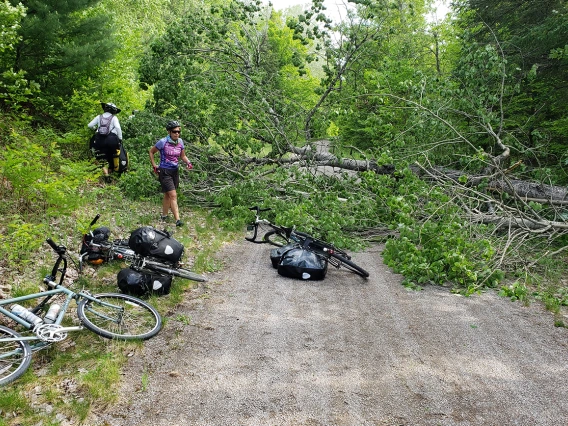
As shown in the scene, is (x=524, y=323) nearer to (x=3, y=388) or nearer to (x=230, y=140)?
(x=3, y=388)

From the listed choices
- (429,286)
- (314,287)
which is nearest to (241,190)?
(314,287)

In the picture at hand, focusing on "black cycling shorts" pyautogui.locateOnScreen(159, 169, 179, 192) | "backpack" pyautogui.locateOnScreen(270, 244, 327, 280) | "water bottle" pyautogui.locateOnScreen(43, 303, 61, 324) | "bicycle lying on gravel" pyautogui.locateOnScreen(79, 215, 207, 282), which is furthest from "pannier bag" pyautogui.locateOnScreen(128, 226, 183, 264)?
"black cycling shorts" pyautogui.locateOnScreen(159, 169, 179, 192)

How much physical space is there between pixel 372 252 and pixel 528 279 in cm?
277

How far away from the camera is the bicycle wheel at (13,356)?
144 inches

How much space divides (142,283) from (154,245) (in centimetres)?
49

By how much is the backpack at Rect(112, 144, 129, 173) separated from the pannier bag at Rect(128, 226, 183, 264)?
515 centimetres

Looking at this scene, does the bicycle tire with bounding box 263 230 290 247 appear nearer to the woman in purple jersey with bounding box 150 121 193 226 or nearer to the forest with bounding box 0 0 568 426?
the forest with bounding box 0 0 568 426

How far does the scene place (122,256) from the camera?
545 centimetres

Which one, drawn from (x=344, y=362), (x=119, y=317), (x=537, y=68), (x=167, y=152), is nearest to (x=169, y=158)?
(x=167, y=152)

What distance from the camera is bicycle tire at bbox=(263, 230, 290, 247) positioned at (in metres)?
7.64

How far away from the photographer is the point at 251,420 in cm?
343

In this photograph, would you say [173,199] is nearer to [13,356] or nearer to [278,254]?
[278,254]

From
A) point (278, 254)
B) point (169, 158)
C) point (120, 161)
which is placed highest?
point (169, 158)

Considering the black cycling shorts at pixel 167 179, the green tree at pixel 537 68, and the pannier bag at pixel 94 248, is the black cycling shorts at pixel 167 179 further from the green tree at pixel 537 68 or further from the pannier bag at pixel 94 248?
the green tree at pixel 537 68
